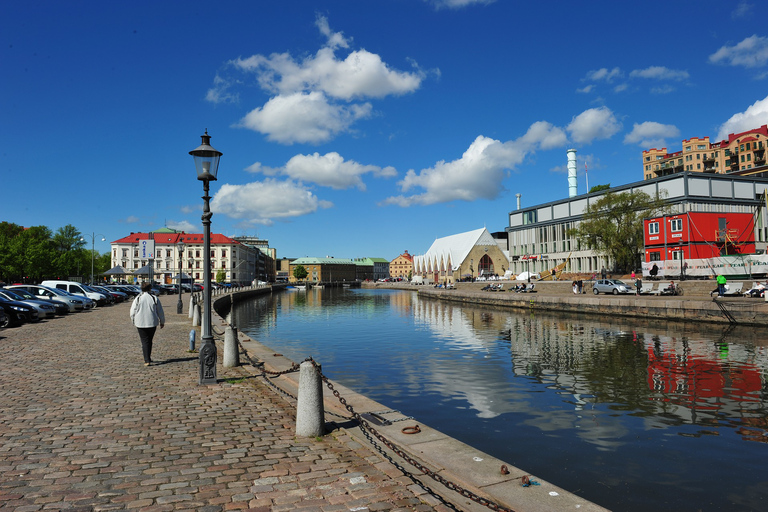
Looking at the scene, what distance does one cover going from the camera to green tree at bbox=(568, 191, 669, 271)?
57.7 metres

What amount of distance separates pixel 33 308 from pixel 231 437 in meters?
23.8

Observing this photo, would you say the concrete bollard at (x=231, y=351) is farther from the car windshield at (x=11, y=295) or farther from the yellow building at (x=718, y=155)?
the yellow building at (x=718, y=155)

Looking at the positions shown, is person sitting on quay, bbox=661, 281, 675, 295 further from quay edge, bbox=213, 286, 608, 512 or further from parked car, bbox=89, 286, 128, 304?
parked car, bbox=89, 286, 128, 304

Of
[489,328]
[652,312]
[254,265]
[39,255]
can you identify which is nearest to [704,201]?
[652,312]

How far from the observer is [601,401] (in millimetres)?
11008

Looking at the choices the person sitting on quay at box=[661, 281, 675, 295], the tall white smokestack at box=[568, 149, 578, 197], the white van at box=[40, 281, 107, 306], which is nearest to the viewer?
the person sitting on quay at box=[661, 281, 675, 295]

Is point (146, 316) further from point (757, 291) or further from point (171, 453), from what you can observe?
point (757, 291)

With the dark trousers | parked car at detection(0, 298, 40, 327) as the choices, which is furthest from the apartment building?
the dark trousers

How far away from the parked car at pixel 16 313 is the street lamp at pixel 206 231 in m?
17.3

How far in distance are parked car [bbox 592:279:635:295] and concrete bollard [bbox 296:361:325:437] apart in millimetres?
40146

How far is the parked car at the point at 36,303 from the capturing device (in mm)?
25356

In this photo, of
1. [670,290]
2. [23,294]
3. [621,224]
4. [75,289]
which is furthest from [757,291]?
[75,289]

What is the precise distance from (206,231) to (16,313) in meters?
18.3

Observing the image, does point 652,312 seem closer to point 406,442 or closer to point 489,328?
point 489,328
